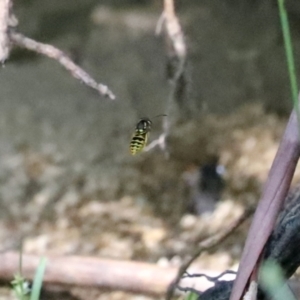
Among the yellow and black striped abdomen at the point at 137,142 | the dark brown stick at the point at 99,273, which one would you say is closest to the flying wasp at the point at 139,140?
the yellow and black striped abdomen at the point at 137,142

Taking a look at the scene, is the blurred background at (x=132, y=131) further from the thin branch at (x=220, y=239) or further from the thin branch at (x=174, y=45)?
the thin branch at (x=220, y=239)

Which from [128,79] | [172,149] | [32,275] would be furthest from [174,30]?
[128,79]

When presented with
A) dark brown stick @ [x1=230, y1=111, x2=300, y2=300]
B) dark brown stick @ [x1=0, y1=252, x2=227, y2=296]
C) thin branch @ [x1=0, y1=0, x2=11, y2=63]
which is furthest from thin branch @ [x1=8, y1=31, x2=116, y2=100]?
dark brown stick @ [x1=0, y1=252, x2=227, y2=296]

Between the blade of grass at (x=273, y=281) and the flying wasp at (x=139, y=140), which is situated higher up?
the flying wasp at (x=139, y=140)

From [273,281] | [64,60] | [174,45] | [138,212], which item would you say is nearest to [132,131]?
[138,212]

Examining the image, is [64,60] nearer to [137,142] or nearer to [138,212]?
[137,142]

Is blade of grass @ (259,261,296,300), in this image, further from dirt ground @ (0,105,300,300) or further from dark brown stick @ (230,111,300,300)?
dirt ground @ (0,105,300,300)

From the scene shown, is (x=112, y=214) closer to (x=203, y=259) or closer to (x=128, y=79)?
(x=203, y=259)
